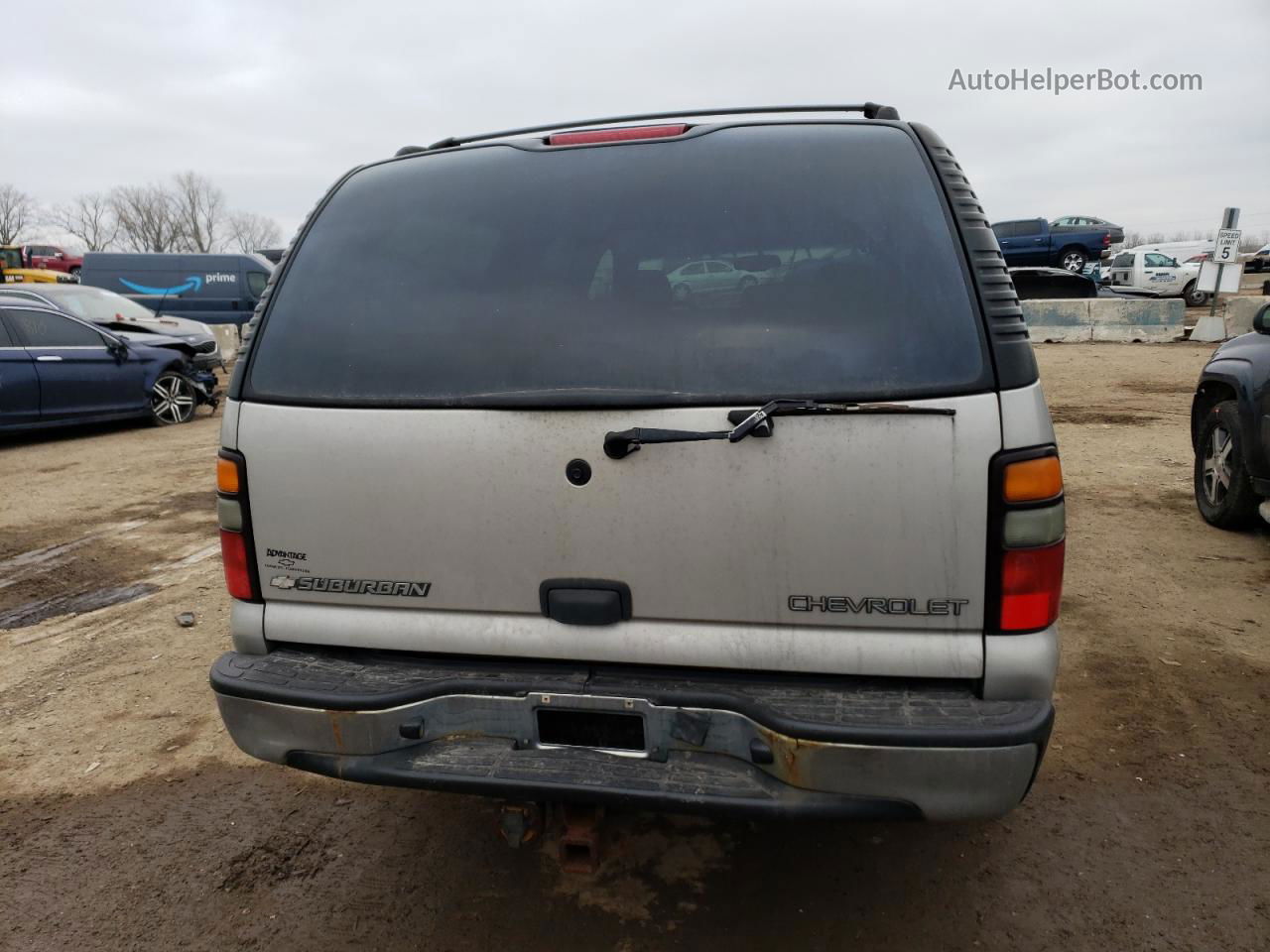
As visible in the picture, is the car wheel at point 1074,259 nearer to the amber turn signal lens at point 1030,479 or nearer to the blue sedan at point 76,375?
the blue sedan at point 76,375

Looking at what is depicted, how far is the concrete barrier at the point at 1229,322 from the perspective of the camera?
16938 mm

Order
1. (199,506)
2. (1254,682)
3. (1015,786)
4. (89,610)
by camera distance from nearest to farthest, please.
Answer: (1015,786) < (1254,682) < (89,610) < (199,506)

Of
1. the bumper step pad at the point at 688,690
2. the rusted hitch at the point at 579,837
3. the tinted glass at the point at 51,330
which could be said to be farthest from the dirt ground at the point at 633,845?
the tinted glass at the point at 51,330

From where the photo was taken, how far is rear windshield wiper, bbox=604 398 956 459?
191cm

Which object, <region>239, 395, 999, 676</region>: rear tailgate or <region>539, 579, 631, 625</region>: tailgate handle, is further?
<region>539, 579, 631, 625</region>: tailgate handle

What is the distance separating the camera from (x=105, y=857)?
281cm

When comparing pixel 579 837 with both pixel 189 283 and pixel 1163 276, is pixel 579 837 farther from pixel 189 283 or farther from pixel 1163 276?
pixel 1163 276

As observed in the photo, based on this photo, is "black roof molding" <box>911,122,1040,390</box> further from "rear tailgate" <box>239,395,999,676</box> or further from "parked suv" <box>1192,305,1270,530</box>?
"parked suv" <box>1192,305,1270,530</box>

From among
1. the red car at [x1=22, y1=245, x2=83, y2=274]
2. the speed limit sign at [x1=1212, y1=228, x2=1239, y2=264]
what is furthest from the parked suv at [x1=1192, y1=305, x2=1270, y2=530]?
the red car at [x1=22, y1=245, x2=83, y2=274]

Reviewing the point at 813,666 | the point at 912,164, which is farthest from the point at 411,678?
the point at 912,164

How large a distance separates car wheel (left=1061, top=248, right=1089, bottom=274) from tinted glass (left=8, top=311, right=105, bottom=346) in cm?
2793

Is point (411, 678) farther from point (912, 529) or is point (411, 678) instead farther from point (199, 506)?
point (199, 506)

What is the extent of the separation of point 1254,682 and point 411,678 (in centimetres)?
343

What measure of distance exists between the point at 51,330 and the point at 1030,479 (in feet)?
35.8
